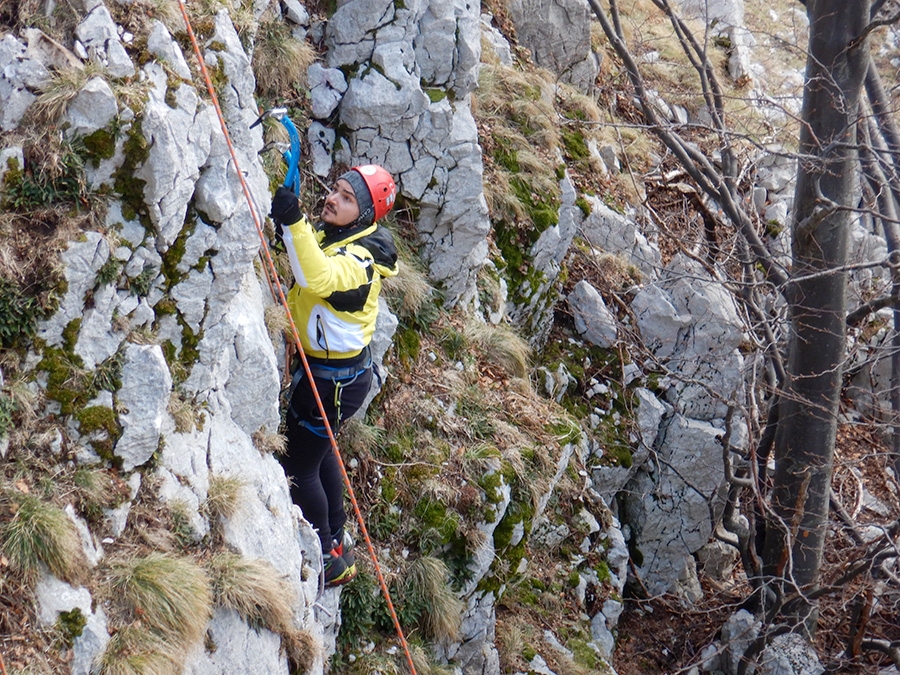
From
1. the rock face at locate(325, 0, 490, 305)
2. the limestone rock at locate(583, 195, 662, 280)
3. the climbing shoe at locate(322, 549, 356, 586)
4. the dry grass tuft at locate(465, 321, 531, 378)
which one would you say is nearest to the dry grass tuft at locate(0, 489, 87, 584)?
the climbing shoe at locate(322, 549, 356, 586)

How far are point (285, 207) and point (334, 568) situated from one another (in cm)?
306

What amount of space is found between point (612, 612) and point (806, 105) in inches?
255

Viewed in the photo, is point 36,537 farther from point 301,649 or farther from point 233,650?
point 301,649

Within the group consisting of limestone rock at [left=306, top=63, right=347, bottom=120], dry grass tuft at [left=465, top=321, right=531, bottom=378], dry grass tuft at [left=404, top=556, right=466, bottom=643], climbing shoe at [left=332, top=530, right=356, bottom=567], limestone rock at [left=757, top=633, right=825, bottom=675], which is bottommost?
limestone rock at [left=757, top=633, right=825, bottom=675]

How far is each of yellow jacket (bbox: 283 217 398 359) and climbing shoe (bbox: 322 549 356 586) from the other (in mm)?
1696

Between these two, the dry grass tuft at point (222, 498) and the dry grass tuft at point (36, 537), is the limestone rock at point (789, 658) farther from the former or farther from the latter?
the dry grass tuft at point (36, 537)

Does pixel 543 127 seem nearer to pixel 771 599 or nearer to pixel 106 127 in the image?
pixel 771 599

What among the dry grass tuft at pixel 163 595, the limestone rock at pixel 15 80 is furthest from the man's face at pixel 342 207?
the dry grass tuft at pixel 163 595

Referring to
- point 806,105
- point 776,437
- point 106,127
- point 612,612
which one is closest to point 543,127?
point 806,105

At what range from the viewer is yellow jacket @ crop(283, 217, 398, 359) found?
4.88 meters

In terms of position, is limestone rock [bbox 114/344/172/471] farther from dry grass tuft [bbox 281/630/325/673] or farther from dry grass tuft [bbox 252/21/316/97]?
dry grass tuft [bbox 252/21/316/97]

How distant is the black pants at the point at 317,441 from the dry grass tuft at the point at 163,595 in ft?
5.08

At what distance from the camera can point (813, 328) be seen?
28.3 feet

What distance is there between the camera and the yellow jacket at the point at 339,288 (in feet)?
16.0
